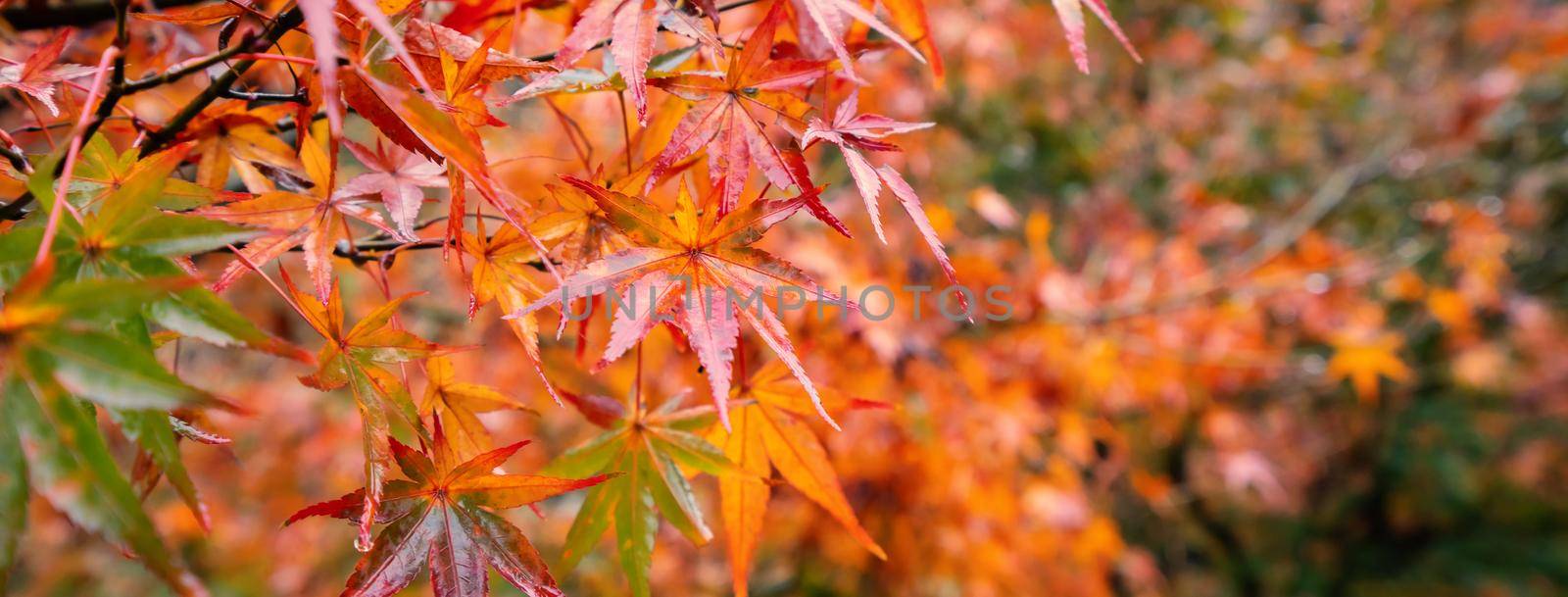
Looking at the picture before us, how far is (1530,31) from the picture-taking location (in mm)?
3826

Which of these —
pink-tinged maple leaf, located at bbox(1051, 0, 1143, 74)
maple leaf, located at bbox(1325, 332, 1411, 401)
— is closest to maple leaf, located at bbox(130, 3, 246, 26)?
pink-tinged maple leaf, located at bbox(1051, 0, 1143, 74)

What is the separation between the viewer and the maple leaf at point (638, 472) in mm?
689

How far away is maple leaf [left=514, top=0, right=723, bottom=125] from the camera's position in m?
0.58

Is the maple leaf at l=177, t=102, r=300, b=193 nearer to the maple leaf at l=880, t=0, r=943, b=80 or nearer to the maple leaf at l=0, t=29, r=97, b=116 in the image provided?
the maple leaf at l=0, t=29, r=97, b=116

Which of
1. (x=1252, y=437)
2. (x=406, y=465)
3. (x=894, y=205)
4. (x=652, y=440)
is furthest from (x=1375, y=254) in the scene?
(x=406, y=465)

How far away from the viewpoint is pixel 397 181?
67cm

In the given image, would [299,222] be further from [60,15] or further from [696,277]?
[60,15]

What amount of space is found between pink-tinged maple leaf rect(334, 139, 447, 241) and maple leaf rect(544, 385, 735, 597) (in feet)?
0.71

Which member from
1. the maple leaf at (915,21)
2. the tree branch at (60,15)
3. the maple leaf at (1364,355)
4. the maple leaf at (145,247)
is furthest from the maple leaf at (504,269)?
the maple leaf at (1364,355)

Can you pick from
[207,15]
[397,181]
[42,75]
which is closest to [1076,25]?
[397,181]

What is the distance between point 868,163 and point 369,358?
0.38 m

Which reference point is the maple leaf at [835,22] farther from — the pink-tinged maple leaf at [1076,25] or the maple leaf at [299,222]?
the maple leaf at [299,222]

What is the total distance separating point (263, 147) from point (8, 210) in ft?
0.73

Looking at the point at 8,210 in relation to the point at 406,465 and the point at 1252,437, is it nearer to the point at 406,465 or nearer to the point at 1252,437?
the point at 406,465
